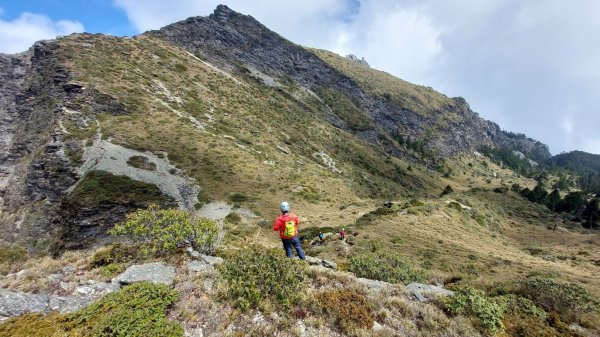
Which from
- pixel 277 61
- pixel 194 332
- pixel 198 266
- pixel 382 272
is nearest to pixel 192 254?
pixel 198 266

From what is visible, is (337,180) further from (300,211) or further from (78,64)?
(78,64)

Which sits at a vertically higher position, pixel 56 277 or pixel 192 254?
pixel 192 254

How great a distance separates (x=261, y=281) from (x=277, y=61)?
529 feet

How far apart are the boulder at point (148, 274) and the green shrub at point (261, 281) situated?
6.41 feet

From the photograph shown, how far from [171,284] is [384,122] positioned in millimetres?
→ 176417

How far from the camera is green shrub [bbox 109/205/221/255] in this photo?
13.5m

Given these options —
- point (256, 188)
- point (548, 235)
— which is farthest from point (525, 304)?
point (548, 235)

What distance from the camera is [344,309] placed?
9453 mm

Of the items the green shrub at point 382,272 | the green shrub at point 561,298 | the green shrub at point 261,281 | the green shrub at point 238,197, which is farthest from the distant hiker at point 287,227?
the green shrub at point 238,197

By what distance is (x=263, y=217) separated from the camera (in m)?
45.3

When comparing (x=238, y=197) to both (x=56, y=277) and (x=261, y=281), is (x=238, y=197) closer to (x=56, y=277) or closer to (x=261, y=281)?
(x=56, y=277)

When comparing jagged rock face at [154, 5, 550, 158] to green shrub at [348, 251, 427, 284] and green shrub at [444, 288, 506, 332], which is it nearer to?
green shrub at [348, 251, 427, 284]

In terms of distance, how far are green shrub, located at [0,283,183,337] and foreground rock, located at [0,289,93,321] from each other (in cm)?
55

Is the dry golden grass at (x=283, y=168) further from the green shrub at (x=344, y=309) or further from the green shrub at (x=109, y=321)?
the green shrub at (x=109, y=321)
